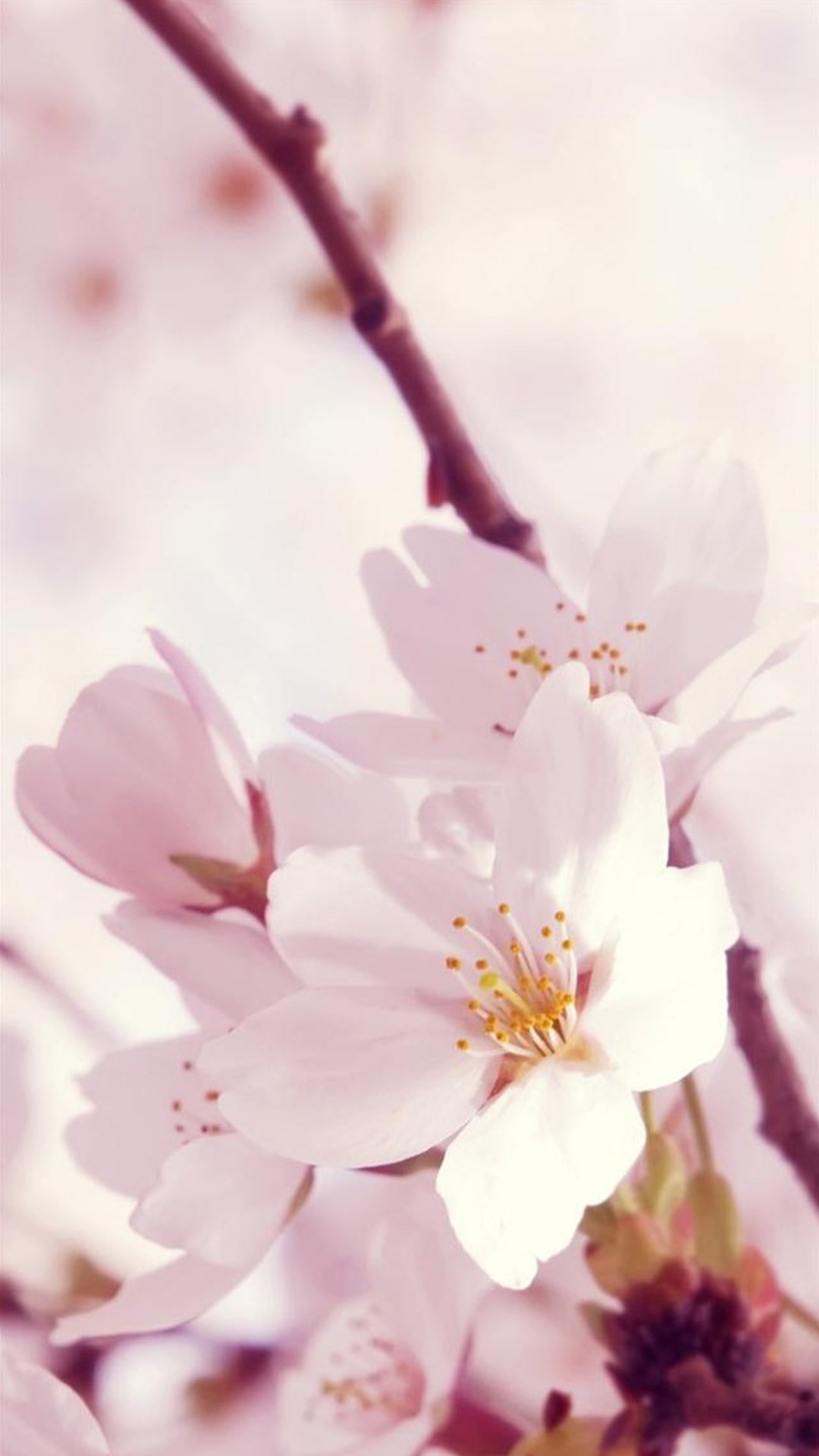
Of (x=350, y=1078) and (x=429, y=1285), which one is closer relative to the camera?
(x=350, y=1078)

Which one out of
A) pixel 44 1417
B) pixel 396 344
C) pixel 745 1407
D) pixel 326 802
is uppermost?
pixel 396 344

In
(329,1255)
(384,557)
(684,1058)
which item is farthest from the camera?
(329,1255)

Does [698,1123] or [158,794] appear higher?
[158,794]

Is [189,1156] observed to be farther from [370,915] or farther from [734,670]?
[734,670]

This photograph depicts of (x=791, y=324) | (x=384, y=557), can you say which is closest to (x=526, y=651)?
(x=384, y=557)

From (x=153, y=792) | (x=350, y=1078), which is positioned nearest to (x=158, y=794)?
(x=153, y=792)

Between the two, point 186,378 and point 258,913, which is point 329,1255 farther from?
point 186,378

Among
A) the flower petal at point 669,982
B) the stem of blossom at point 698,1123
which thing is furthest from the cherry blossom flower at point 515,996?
the stem of blossom at point 698,1123

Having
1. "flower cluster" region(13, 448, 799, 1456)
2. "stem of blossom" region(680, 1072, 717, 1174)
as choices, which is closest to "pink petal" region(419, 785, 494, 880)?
"flower cluster" region(13, 448, 799, 1456)
